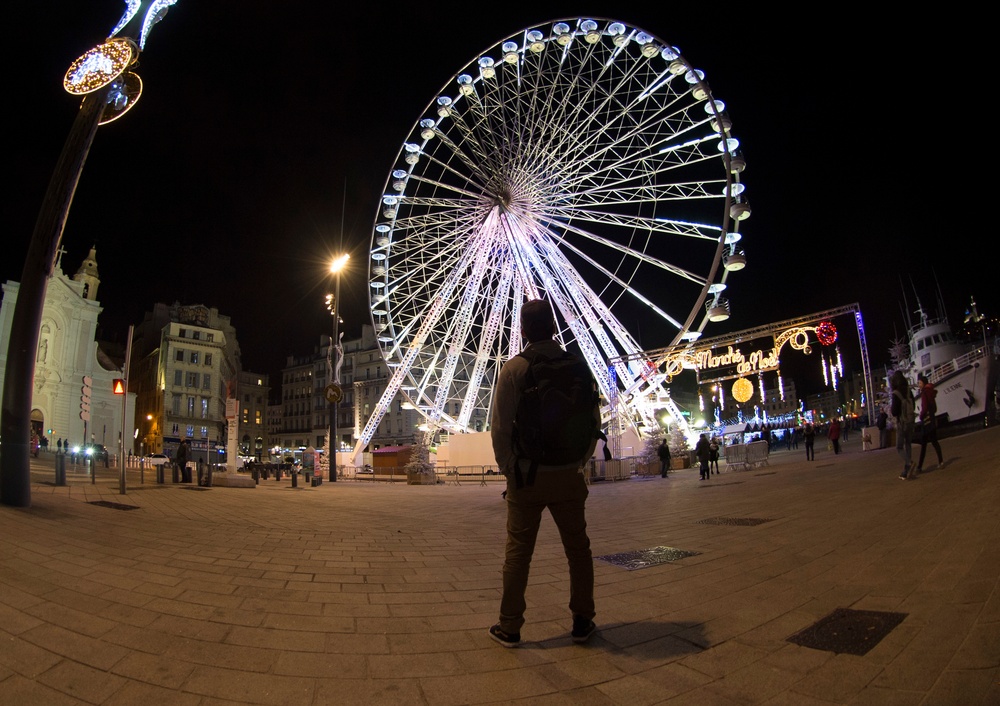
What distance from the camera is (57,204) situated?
28.1ft

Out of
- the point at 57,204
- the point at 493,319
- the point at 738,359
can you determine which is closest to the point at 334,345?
the point at 493,319

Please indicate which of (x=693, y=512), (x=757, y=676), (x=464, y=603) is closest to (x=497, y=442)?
(x=464, y=603)

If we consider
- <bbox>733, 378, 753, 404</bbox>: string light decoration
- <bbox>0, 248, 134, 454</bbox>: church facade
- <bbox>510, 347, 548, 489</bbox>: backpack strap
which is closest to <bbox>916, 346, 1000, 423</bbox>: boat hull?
<bbox>733, 378, 753, 404</bbox>: string light decoration

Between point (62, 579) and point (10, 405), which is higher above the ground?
point (10, 405)

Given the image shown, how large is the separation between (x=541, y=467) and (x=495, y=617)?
1156 millimetres

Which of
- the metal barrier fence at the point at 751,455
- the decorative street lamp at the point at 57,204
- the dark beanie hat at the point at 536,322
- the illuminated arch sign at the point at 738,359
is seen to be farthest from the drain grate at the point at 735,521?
the illuminated arch sign at the point at 738,359

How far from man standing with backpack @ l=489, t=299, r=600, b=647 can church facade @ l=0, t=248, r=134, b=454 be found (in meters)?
51.9

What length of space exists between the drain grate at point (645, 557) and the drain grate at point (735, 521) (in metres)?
1.75

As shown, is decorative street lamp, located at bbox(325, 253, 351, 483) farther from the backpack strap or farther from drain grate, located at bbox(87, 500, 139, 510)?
the backpack strap

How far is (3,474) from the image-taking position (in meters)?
7.25

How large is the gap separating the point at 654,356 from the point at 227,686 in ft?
87.6

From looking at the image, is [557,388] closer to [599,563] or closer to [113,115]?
[599,563]

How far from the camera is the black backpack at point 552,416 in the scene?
10.1ft

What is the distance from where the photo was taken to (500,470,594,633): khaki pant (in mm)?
2990
